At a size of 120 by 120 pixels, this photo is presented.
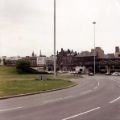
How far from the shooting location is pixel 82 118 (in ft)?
53.7

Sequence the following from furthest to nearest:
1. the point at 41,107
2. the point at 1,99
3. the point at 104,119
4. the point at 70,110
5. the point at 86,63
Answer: the point at 86,63 → the point at 1,99 → the point at 41,107 → the point at 70,110 → the point at 104,119

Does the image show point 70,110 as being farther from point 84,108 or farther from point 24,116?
point 24,116

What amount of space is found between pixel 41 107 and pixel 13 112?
2526mm

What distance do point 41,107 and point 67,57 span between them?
15671 centimetres

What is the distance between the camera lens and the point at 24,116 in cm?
1681

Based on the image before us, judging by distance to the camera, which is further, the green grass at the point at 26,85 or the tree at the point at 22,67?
the tree at the point at 22,67

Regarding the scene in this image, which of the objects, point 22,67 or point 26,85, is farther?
point 22,67

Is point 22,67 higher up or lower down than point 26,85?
higher up

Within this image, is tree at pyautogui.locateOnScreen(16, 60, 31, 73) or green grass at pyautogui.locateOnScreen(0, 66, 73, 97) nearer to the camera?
green grass at pyautogui.locateOnScreen(0, 66, 73, 97)

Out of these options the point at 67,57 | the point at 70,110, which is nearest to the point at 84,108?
the point at 70,110

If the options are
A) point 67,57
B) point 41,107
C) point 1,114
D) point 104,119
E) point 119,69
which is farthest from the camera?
point 67,57

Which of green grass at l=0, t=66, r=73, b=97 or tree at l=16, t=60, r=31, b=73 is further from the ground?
tree at l=16, t=60, r=31, b=73

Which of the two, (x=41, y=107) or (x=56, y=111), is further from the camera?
(x=41, y=107)

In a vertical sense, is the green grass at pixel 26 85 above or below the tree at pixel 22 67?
below
